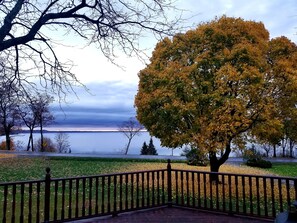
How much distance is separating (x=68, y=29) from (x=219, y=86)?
5837 millimetres

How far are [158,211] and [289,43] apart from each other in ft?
25.2

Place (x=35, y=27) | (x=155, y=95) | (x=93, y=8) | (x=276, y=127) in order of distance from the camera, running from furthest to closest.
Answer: (x=155, y=95) → (x=276, y=127) → (x=93, y=8) → (x=35, y=27)

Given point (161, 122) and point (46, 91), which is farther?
point (161, 122)

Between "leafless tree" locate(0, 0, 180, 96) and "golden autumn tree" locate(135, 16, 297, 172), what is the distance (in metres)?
4.79

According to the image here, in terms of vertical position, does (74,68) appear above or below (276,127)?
above

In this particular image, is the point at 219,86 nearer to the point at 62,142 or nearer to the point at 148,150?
the point at 148,150

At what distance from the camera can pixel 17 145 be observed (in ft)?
142

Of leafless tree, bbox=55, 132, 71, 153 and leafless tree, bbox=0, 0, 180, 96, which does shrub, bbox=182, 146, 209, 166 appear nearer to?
leafless tree, bbox=0, 0, 180, 96

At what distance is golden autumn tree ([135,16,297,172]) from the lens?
9.23 metres

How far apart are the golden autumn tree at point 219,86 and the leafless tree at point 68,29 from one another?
15.7 ft

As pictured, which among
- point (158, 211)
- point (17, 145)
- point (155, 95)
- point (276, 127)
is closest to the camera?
point (158, 211)

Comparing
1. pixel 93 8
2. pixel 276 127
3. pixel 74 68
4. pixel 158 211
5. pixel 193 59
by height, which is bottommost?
pixel 158 211

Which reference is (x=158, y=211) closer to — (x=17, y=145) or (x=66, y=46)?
(x=66, y=46)

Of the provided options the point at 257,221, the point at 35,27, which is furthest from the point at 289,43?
the point at 35,27
